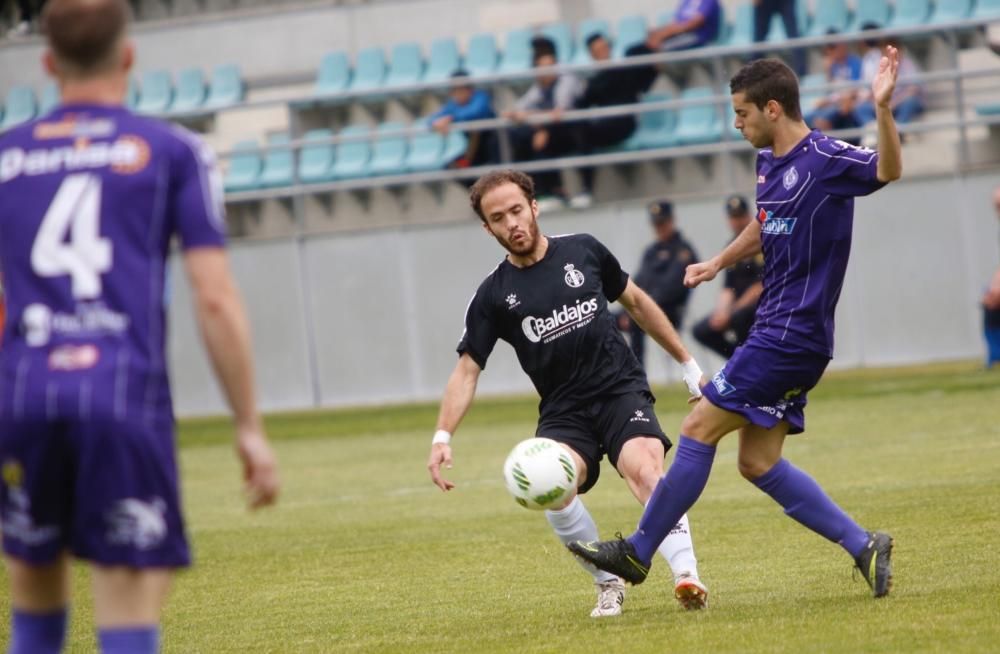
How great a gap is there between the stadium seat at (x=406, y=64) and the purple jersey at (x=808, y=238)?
1853 cm

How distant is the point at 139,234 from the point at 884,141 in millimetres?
3285

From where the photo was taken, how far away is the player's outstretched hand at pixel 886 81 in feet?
21.0

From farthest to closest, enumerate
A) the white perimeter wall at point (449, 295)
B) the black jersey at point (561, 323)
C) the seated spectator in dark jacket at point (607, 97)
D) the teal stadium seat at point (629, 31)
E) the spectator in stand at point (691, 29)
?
the teal stadium seat at point (629, 31), the seated spectator in dark jacket at point (607, 97), the spectator in stand at point (691, 29), the white perimeter wall at point (449, 295), the black jersey at point (561, 323)

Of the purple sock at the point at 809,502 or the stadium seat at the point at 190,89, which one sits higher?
the purple sock at the point at 809,502

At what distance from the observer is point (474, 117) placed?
21.9 metres

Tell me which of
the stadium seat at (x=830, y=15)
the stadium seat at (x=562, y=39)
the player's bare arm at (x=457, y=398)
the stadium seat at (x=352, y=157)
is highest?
the player's bare arm at (x=457, y=398)

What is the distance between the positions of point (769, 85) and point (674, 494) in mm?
1714

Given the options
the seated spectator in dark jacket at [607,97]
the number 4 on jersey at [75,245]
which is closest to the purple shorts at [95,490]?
the number 4 on jersey at [75,245]

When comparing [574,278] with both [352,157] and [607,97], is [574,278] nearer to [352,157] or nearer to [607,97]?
[607,97]

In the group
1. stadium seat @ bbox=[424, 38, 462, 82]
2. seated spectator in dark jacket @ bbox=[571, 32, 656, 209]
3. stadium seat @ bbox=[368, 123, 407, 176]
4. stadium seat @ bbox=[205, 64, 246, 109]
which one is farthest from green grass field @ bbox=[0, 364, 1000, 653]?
stadium seat @ bbox=[205, 64, 246, 109]

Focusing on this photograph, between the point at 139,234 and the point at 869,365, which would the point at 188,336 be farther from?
the point at 139,234

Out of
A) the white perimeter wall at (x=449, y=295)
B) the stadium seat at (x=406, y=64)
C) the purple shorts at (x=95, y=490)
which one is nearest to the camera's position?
the purple shorts at (x=95, y=490)

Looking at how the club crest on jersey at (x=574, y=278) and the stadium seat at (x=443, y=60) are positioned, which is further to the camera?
the stadium seat at (x=443, y=60)

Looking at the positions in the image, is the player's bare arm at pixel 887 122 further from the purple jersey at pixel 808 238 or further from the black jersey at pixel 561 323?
the black jersey at pixel 561 323
